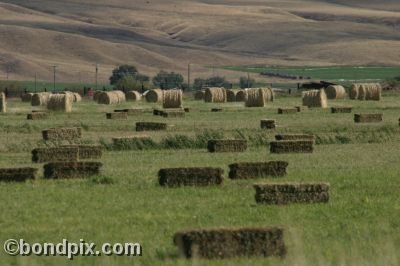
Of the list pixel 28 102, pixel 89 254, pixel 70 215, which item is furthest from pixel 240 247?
pixel 28 102

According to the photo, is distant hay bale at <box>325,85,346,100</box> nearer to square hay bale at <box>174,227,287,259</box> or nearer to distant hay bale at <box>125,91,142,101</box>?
distant hay bale at <box>125,91,142,101</box>

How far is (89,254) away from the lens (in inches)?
612

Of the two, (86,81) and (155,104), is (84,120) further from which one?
(86,81)

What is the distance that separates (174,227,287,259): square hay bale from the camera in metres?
14.7

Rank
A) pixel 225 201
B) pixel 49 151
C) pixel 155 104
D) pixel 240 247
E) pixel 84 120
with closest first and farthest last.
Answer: pixel 240 247
pixel 225 201
pixel 49 151
pixel 84 120
pixel 155 104

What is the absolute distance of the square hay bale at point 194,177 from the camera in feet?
72.8

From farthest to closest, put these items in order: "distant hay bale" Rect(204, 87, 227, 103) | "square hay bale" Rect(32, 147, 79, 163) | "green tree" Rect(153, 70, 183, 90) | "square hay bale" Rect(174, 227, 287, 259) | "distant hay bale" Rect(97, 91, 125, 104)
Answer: "green tree" Rect(153, 70, 183, 90)
"distant hay bale" Rect(204, 87, 227, 103)
"distant hay bale" Rect(97, 91, 125, 104)
"square hay bale" Rect(32, 147, 79, 163)
"square hay bale" Rect(174, 227, 287, 259)

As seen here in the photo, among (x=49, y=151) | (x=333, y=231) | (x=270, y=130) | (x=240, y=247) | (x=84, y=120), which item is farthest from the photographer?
(x=84, y=120)

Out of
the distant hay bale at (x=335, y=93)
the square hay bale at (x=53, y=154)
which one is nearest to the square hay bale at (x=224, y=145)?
the square hay bale at (x=53, y=154)

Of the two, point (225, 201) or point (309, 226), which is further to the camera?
point (225, 201)

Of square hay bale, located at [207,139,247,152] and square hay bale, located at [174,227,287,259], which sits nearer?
square hay bale, located at [174,227,287,259]

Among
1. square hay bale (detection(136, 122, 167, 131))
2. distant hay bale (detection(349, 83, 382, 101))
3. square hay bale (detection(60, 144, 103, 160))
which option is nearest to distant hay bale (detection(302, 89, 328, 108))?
distant hay bale (detection(349, 83, 382, 101))

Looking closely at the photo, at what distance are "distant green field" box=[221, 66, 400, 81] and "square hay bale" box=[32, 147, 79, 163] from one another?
113m

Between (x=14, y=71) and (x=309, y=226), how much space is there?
166985 millimetres
